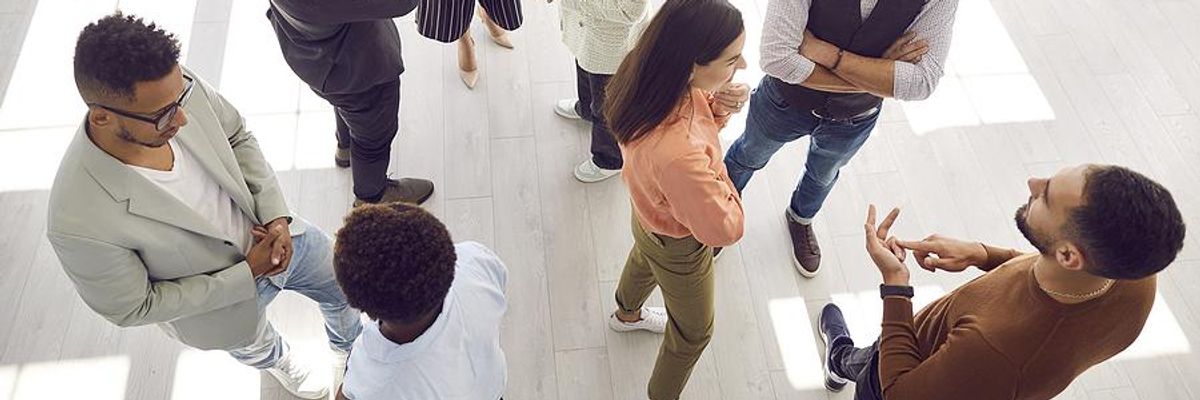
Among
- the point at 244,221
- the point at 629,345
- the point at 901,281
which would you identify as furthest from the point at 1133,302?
the point at 244,221

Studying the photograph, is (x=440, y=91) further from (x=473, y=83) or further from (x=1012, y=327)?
(x=1012, y=327)

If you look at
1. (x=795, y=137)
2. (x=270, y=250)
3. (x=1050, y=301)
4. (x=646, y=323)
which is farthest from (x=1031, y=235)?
(x=270, y=250)

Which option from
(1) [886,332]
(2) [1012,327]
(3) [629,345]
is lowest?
(3) [629,345]

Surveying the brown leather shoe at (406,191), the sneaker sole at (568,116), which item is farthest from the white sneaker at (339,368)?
the sneaker sole at (568,116)

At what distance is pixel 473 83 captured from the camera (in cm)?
391

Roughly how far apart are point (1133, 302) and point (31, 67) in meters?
4.18

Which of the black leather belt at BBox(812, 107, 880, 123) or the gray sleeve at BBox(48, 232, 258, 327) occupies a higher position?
the gray sleeve at BBox(48, 232, 258, 327)

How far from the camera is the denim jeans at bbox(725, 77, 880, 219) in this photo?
271 centimetres

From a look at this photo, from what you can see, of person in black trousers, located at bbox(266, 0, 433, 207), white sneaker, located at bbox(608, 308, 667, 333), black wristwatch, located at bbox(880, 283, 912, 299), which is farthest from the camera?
white sneaker, located at bbox(608, 308, 667, 333)

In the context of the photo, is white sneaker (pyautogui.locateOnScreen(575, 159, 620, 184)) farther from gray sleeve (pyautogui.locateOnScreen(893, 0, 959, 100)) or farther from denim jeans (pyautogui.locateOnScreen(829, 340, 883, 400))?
gray sleeve (pyautogui.locateOnScreen(893, 0, 959, 100))

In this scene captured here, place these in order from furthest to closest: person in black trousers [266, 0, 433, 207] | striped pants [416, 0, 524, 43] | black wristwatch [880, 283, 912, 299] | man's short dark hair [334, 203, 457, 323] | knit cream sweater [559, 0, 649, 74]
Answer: striped pants [416, 0, 524, 43], knit cream sweater [559, 0, 649, 74], person in black trousers [266, 0, 433, 207], black wristwatch [880, 283, 912, 299], man's short dark hair [334, 203, 457, 323]

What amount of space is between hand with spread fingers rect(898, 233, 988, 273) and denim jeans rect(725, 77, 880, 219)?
57cm

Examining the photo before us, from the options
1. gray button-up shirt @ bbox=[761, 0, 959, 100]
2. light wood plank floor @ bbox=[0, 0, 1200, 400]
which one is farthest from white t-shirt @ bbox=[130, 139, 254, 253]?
gray button-up shirt @ bbox=[761, 0, 959, 100]

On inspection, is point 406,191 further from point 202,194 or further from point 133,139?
point 133,139
